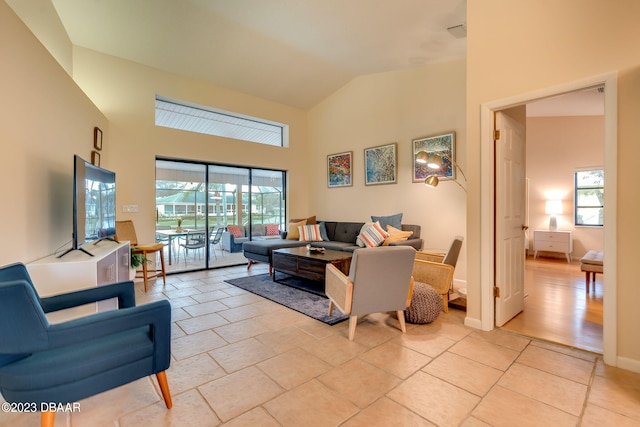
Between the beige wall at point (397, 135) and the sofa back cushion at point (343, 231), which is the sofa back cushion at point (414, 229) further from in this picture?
the sofa back cushion at point (343, 231)

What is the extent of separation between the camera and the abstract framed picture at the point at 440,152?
4.41 m

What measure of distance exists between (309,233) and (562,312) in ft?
12.9

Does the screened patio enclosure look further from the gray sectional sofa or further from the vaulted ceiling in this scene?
the vaulted ceiling

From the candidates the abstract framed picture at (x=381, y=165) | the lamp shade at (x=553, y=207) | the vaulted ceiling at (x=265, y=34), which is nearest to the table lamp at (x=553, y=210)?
the lamp shade at (x=553, y=207)

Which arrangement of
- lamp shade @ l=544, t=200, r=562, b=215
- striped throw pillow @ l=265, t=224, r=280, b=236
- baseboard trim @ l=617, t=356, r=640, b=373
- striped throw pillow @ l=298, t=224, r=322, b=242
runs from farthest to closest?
striped throw pillow @ l=265, t=224, r=280, b=236 → lamp shade @ l=544, t=200, r=562, b=215 → striped throw pillow @ l=298, t=224, r=322, b=242 → baseboard trim @ l=617, t=356, r=640, b=373

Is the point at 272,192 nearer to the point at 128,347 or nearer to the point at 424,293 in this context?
the point at 424,293

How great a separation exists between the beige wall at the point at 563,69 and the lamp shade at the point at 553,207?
4986 mm

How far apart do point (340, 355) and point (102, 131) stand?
433 centimetres

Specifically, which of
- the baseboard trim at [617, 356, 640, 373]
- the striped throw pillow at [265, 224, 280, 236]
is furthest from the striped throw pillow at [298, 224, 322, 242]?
the baseboard trim at [617, 356, 640, 373]

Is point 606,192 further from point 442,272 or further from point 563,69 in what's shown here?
point 442,272

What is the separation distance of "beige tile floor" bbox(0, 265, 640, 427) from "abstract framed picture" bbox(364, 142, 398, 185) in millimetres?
3039

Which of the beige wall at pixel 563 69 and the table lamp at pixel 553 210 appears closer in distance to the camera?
the beige wall at pixel 563 69

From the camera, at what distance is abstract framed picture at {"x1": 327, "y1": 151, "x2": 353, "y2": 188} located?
5.98 metres

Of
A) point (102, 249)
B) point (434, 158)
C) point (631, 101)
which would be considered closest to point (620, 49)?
point (631, 101)
